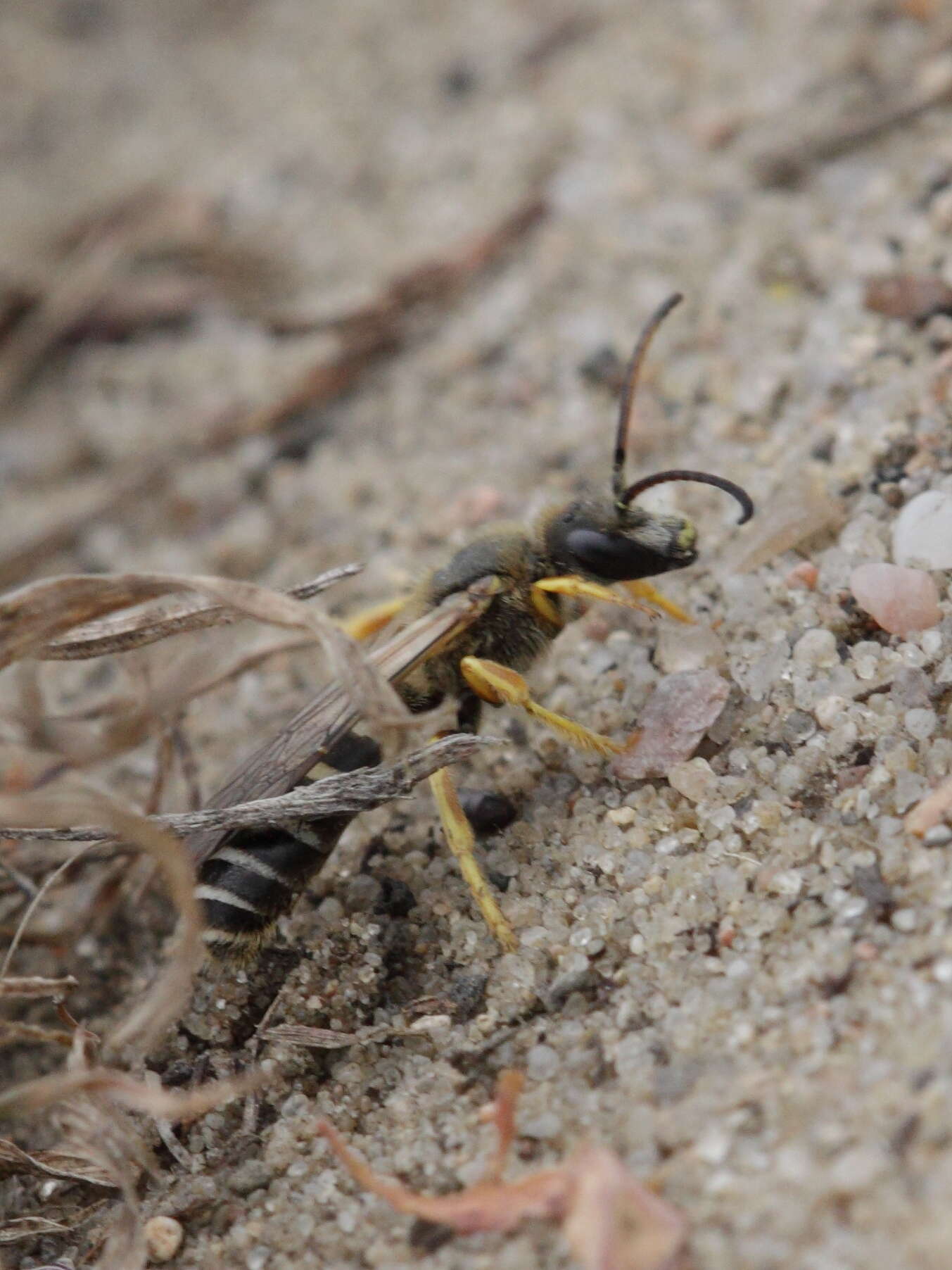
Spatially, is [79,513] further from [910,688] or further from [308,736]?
[910,688]

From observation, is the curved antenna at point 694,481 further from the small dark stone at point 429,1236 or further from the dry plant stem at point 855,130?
the dry plant stem at point 855,130

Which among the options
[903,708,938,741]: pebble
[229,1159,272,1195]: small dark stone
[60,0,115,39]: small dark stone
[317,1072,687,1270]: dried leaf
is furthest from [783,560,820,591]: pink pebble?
[60,0,115,39]: small dark stone

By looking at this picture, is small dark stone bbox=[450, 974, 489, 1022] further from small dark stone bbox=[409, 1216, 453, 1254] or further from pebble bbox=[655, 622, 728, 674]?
pebble bbox=[655, 622, 728, 674]

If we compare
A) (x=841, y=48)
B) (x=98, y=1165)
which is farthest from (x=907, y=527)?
(x=841, y=48)

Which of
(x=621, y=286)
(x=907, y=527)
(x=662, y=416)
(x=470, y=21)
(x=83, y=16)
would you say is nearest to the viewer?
(x=907, y=527)

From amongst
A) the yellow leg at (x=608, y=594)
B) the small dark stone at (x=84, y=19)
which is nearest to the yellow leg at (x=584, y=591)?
the yellow leg at (x=608, y=594)

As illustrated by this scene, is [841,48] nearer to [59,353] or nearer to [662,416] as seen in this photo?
[662,416]
